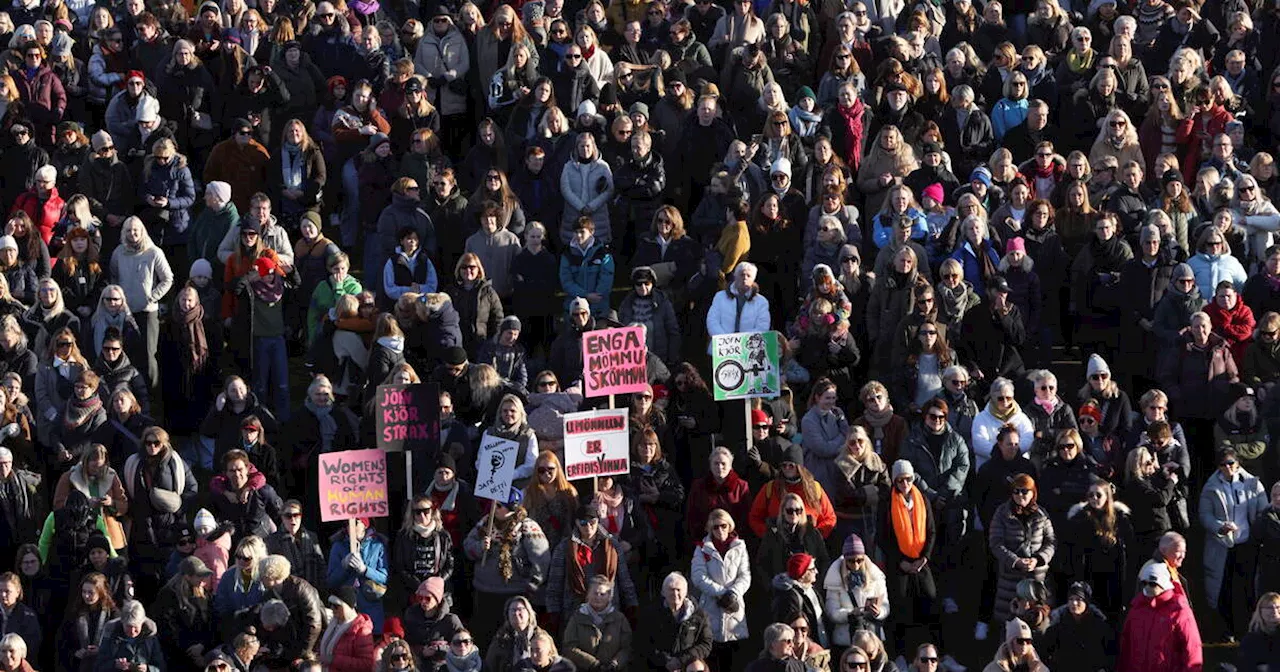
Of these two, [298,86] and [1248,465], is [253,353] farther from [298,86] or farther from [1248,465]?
[1248,465]

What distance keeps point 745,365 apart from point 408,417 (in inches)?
93.7

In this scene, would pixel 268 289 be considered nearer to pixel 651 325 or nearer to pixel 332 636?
pixel 651 325

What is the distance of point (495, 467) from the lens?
2050cm

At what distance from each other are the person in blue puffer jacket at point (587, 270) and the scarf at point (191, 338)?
278 cm

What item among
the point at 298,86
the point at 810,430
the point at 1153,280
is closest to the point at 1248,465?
the point at 1153,280

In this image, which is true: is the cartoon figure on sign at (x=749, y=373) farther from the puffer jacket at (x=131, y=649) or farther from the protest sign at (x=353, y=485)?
the puffer jacket at (x=131, y=649)

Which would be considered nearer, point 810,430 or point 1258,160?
point 810,430

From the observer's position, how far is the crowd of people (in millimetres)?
19828

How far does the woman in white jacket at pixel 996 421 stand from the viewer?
2100cm

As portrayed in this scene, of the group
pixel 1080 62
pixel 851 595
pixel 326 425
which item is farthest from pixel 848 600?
pixel 1080 62

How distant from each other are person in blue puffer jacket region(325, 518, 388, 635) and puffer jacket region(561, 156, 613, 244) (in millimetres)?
4486

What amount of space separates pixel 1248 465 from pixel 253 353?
733 cm

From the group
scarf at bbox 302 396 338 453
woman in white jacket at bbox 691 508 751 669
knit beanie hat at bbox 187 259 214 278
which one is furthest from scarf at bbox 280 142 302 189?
woman in white jacket at bbox 691 508 751 669

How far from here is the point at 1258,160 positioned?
2436 cm
